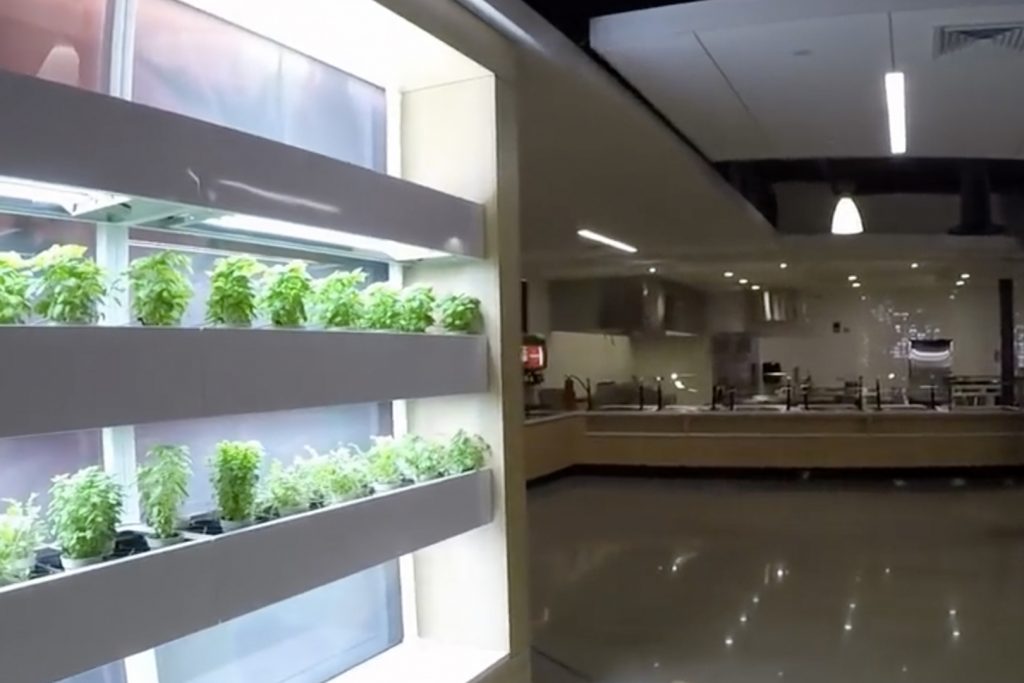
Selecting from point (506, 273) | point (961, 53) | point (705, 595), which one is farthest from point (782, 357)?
point (506, 273)

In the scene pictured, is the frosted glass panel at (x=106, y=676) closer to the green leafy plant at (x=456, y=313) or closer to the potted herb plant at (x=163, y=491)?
the potted herb plant at (x=163, y=491)

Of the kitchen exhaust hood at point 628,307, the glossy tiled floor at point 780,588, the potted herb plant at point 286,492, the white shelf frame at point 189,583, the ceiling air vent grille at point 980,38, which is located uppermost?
the ceiling air vent grille at point 980,38

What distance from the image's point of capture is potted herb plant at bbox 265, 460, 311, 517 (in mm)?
3160

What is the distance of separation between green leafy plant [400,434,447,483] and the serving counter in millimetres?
7607

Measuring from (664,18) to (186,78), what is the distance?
2528 millimetres

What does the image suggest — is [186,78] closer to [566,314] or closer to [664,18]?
[664,18]

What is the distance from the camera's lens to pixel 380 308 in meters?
3.81

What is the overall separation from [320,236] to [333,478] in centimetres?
94

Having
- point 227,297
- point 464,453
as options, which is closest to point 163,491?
point 227,297

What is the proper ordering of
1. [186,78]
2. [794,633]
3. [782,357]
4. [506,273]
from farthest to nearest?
[782,357], [794,633], [506,273], [186,78]

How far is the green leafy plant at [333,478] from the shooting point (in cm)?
337

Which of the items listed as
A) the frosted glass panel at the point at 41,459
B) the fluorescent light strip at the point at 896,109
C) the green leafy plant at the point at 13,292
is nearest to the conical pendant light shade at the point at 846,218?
the fluorescent light strip at the point at 896,109

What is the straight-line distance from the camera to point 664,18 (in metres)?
4.80

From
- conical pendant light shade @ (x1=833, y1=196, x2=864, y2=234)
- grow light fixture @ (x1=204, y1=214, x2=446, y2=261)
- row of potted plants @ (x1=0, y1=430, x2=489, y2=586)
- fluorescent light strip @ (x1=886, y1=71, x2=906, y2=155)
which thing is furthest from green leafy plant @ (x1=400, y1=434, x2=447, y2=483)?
conical pendant light shade @ (x1=833, y1=196, x2=864, y2=234)
